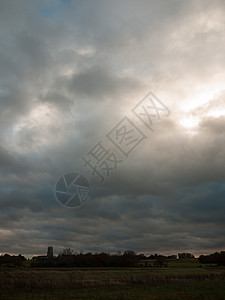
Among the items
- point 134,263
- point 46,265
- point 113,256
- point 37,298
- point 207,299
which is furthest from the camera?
point 113,256

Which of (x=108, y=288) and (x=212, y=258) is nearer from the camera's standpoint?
(x=108, y=288)

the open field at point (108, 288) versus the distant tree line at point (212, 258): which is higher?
the distant tree line at point (212, 258)

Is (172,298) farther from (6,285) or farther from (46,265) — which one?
(46,265)

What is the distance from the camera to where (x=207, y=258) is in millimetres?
150000

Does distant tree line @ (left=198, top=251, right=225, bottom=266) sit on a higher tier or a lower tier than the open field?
higher

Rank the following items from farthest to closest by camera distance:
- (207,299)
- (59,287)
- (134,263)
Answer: (134,263)
(59,287)
(207,299)

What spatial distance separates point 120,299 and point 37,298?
693 centimetres

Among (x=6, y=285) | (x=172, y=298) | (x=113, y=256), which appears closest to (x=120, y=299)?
(x=172, y=298)

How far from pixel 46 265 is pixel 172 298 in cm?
9514

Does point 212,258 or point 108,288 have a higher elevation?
point 212,258

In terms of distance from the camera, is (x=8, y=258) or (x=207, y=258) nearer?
(x=8, y=258)

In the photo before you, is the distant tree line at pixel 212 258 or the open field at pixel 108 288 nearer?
the open field at pixel 108 288

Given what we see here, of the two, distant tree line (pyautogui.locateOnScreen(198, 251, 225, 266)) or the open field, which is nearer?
the open field

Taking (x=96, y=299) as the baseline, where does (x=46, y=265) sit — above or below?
above
